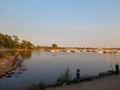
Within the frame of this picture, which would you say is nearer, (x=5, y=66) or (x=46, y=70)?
(x=5, y=66)

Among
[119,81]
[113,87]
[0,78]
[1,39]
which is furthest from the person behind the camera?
[1,39]

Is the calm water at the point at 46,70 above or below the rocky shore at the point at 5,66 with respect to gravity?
below

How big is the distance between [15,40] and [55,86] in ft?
527

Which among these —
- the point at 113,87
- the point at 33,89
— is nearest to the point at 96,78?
the point at 113,87

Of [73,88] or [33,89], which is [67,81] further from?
[33,89]

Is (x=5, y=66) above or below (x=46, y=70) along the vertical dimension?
above

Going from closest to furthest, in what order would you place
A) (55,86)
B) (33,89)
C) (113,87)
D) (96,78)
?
(33,89) < (113,87) < (55,86) < (96,78)

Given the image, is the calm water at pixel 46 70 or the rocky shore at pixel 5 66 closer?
the calm water at pixel 46 70

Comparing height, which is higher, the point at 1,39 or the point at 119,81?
the point at 1,39

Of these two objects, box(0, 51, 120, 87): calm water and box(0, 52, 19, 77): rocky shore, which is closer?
box(0, 51, 120, 87): calm water

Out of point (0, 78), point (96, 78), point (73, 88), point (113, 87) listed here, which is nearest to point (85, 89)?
point (73, 88)

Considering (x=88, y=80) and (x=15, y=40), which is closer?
(x=88, y=80)

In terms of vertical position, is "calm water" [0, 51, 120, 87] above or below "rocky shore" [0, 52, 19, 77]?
below

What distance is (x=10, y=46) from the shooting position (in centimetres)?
16388
